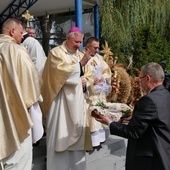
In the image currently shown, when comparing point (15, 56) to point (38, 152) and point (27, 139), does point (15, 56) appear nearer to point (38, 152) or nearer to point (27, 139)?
point (27, 139)

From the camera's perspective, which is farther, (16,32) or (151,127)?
(16,32)

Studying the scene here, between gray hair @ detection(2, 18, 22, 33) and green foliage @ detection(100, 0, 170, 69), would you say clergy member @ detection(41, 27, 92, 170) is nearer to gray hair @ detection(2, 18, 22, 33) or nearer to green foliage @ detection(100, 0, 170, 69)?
gray hair @ detection(2, 18, 22, 33)

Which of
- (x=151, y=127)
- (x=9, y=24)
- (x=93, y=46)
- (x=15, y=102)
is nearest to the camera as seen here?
(x=151, y=127)

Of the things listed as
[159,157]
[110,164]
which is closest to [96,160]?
[110,164]

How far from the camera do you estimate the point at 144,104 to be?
2.33m

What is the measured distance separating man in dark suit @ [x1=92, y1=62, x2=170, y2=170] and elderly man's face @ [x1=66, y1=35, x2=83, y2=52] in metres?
1.36

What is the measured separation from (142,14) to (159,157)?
9.86 meters

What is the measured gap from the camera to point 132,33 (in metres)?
11.6

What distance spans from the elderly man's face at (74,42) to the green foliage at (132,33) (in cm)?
729

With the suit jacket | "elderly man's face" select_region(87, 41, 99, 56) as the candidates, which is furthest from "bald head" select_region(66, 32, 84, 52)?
the suit jacket

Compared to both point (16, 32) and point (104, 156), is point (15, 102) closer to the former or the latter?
point (16, 32)

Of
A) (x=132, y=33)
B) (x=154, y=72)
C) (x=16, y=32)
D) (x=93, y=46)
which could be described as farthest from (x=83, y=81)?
(x=132, y=33)

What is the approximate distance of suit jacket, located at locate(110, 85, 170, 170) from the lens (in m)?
2.32

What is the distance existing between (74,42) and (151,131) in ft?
5.46
